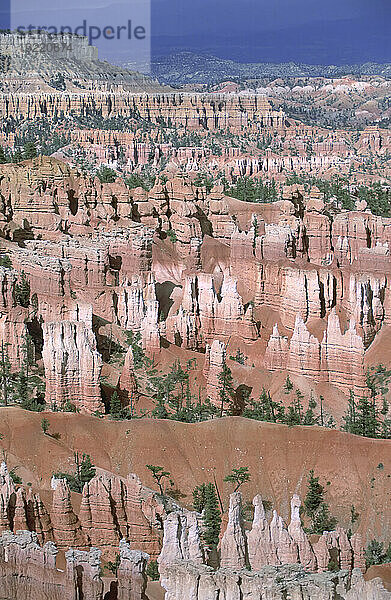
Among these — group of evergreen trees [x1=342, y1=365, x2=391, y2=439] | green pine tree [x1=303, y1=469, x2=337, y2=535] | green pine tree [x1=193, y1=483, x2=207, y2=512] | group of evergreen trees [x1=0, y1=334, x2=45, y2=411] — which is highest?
group of evergreen trees [x1=0, y1=334, x2=45, y2=411]

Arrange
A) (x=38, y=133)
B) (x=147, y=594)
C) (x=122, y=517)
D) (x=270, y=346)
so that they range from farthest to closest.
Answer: (x=38, y=133)
(x=270, y=346)
(x=122, y=517)
(x=147, y=594)

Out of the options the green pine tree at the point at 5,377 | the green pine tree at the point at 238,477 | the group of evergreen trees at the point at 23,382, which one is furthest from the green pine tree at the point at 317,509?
the green pine tree at the point at 5,377

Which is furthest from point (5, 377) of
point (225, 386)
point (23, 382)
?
point (225, 386)

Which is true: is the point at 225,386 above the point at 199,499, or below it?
above

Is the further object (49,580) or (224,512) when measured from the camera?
(224,512)

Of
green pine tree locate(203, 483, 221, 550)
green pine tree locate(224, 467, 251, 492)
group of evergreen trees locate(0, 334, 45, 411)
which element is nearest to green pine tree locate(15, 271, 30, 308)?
group of evergreen trees locate(0, 334, 45, 411)

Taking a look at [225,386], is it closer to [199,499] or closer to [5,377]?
[5,377]

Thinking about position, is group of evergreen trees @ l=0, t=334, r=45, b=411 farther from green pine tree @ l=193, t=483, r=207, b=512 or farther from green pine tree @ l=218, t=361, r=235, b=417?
green pine tree @ l=193, t=483, r=207, b=512

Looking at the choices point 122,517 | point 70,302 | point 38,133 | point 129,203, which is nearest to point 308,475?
point 122,517

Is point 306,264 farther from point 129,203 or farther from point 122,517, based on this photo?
point 122,517

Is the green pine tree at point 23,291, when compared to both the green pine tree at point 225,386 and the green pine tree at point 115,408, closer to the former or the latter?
the green pine tree at point 115,408

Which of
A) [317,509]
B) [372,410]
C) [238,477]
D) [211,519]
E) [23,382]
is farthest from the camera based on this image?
[372,410]
